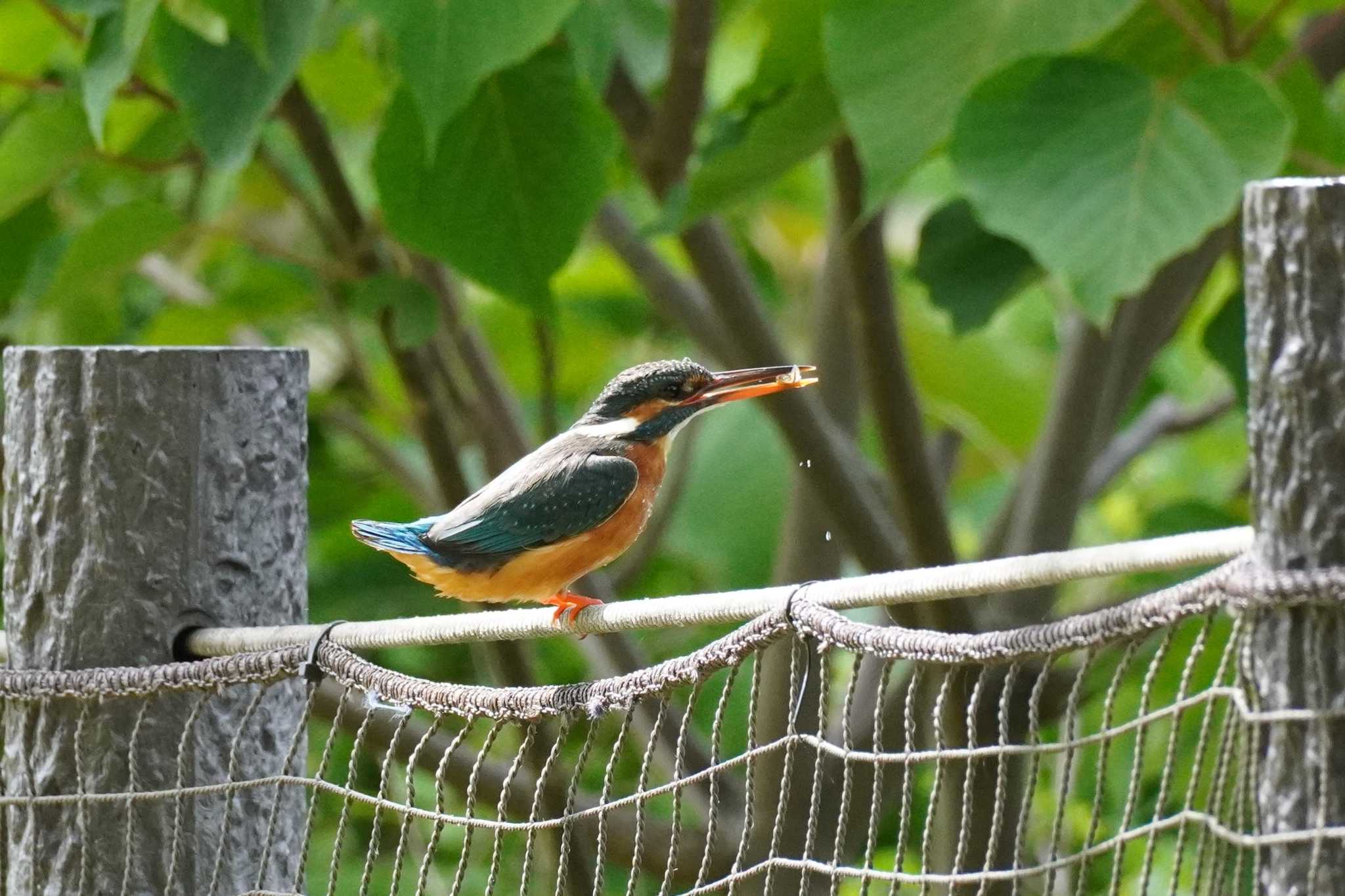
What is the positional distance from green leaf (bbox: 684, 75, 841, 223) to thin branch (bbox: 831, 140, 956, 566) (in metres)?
0.23

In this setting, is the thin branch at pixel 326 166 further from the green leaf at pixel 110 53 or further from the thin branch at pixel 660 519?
the thin branch at pixel 660 519

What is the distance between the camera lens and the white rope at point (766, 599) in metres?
0.85

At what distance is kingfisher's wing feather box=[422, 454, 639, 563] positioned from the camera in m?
1.40

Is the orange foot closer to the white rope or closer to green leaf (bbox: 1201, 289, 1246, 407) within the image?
the white rope

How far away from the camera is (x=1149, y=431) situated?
3.25 m

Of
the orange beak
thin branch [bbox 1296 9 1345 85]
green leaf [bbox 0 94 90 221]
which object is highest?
thin branch [bbox 1296 9 1345 85]

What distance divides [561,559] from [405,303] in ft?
2.77

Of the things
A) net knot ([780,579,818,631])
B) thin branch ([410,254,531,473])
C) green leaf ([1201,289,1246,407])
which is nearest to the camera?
net knot ([780,579,818,631])

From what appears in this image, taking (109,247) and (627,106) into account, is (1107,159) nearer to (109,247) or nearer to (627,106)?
(627,106)

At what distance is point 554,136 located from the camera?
203 cm

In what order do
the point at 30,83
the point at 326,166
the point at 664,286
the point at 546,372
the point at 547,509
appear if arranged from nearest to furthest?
1. the point at 547,509
2. the point at 30,83
3. the point at 326,166
4. the point at 546,372
5. the point at 664,286

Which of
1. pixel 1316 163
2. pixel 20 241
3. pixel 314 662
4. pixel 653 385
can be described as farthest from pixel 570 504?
pixel 20 241

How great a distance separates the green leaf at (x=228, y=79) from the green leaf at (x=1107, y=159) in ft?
2.47

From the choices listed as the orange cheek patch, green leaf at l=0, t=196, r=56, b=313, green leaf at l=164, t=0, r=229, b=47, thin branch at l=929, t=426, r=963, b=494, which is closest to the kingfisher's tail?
the orange cheek patch
